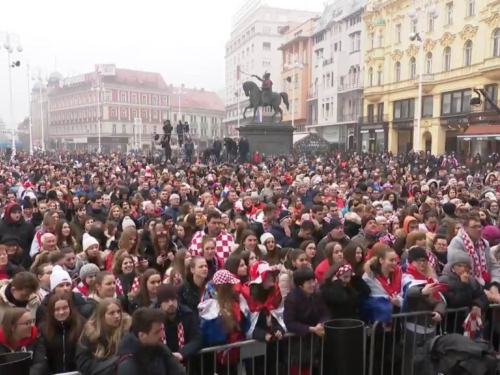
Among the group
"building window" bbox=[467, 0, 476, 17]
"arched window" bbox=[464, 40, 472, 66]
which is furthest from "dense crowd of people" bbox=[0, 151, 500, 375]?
"building window" bbox=[467, 0, 476, 17]

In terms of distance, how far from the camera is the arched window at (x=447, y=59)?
40.6 meters

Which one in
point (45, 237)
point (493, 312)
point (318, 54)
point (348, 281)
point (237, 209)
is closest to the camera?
point (348, 281)

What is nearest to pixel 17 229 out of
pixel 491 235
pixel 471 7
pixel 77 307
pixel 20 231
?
pixel 20 231

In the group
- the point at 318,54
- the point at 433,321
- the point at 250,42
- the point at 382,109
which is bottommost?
the point at 433,321

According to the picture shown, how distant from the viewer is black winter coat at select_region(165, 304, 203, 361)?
4.20 meters

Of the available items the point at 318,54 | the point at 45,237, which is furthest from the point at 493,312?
the point at 318,54

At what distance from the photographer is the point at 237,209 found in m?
10.2

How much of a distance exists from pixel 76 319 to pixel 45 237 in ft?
7.91

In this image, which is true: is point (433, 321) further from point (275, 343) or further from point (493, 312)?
point (275, 343)

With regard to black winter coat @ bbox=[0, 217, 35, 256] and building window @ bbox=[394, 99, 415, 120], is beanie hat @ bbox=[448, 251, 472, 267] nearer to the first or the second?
black winter coat @ bbox=[0, 217, 35, 256]

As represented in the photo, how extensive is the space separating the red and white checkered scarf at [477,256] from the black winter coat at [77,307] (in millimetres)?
4138

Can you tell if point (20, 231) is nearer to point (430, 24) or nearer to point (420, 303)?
point (420, 303)

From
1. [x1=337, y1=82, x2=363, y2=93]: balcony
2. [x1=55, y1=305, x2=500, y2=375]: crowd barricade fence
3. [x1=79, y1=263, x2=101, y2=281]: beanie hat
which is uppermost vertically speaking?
[x1=337, y1=82, x2=363, y2=93]: balcony

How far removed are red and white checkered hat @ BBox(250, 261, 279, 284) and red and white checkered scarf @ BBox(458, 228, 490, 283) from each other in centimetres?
241
